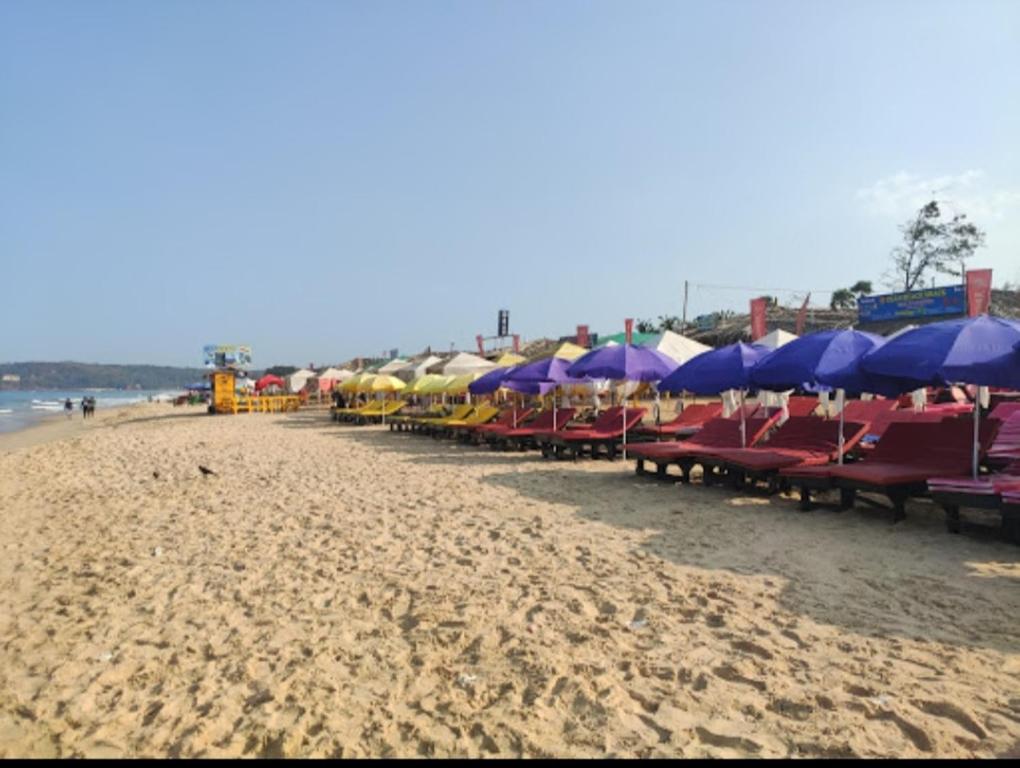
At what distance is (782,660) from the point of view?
10.9ft

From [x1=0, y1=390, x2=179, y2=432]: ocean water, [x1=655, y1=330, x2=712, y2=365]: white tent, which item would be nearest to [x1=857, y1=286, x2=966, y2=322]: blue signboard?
[x1=655, y1=330, x2=712, y2=365]: white tent

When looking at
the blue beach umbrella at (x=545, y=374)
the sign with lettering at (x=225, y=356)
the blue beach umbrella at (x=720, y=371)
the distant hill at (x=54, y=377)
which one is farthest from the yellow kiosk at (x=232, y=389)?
the distant hill at (x=54, y=377)

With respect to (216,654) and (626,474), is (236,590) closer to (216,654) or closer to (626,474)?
(216,654)

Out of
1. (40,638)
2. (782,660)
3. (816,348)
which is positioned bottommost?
(40,638)

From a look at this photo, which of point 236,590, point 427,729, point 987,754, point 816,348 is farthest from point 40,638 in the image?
point 816,348

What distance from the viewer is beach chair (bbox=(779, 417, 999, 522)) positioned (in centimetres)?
610

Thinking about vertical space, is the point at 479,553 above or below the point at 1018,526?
below

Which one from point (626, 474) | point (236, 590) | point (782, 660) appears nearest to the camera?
point (782, 660)

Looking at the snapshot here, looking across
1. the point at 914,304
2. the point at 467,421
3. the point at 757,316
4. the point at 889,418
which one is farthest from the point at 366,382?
the point at 914,304

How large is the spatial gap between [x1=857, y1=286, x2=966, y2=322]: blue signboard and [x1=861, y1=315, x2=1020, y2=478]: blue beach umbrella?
20.2 meters

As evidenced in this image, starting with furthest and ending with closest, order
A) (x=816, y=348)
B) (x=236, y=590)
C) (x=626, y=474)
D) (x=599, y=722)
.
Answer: (x=626, y=474) → (x=816, y=348) → (x=236, y=590) → (x=599, y=722)

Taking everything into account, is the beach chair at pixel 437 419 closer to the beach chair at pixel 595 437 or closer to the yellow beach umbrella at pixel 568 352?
the yellow beach umbrella at pixel 568 352

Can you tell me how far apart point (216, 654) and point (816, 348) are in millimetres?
7049

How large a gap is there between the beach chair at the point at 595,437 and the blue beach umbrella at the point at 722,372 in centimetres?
231
